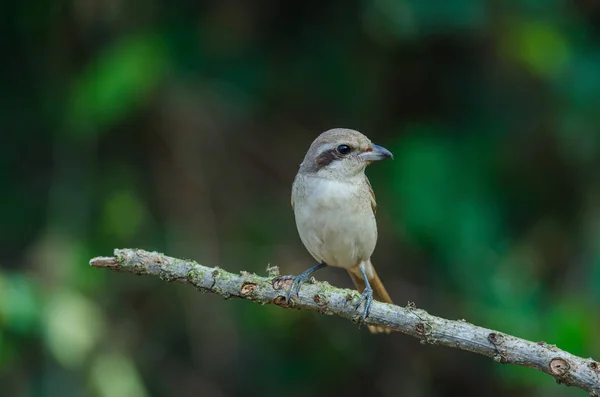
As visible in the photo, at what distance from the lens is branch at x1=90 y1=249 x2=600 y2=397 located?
129 inches

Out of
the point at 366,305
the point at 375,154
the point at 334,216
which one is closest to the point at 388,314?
the point at 366,305

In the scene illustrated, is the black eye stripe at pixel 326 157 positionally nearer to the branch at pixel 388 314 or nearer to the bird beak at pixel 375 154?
the bird beak at pixel 375 154

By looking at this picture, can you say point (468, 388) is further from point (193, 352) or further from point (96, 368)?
Answer: point (96, 368)

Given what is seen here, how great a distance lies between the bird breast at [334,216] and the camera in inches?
176

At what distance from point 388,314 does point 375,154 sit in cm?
121

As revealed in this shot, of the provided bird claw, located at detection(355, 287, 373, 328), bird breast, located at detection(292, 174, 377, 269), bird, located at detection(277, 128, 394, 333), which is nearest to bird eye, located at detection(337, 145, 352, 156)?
bird, located at detection(277, 128, 394, 333)

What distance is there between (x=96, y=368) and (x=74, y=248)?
932mm

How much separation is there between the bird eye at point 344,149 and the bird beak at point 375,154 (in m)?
0.08

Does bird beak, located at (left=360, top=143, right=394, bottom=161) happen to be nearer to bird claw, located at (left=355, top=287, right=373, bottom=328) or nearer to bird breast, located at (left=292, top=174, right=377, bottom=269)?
bird breast, located at (left=292, top=174, right=377, bottom=269)

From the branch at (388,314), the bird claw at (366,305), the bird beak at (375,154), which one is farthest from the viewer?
the bird beak at (375,154)

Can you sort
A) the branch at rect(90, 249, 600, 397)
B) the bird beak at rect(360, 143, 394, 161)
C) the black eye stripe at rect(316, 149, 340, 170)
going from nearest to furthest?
the branch at rect(90, 249, 600, 397) < the bird beak at rect(360, 143, 394, 161) < the black eye stripe at rect(316, 149, 340, 170)

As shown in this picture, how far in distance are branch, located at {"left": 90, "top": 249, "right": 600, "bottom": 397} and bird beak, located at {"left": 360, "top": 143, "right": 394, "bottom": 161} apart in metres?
1.00

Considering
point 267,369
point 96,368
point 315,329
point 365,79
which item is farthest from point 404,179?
point 96,368

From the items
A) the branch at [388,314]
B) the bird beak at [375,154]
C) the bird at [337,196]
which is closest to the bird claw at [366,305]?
the branch at [388,314]
